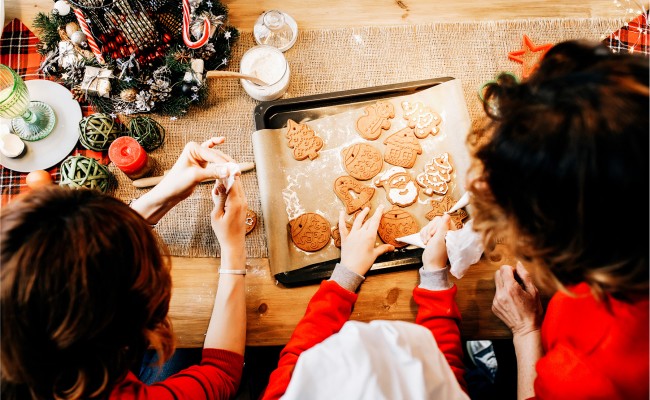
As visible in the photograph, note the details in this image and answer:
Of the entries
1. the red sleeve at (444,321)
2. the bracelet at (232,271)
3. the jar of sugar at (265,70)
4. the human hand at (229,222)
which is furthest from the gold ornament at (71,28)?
the red sleeve at (444,321)

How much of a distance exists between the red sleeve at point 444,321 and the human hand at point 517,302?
5.7 inches

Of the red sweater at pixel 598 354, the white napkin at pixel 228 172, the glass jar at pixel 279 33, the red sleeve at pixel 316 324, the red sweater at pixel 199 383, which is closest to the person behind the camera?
the red sweater at pixel 598 354

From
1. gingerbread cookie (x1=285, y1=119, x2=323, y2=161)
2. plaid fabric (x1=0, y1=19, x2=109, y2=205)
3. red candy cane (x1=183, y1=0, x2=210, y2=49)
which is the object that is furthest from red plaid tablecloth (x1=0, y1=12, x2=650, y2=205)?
gingerbread cookie (x1=285, y1=119, x2=323, y2=161)

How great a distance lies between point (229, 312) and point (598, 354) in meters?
1.00

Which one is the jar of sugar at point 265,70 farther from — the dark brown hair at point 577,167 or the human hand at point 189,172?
the dark brown hair at point 577,167

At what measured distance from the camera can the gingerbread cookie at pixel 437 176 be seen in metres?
1.53

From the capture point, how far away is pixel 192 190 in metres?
1.49

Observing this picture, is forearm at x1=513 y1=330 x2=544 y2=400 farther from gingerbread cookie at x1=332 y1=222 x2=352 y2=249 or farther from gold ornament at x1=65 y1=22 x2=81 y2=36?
gold ornament at x1=65 y1=22 x2=81 y2=36

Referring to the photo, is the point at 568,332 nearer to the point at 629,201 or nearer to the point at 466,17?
the point at 629,201

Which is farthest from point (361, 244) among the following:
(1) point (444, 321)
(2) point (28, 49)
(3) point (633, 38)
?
(2) point (28, 49)

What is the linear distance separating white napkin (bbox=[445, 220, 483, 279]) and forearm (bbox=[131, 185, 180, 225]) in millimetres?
927

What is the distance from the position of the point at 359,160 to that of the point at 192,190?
60 cm

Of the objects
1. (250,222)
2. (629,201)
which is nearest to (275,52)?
(250,222)

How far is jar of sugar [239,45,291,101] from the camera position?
1.62 m
